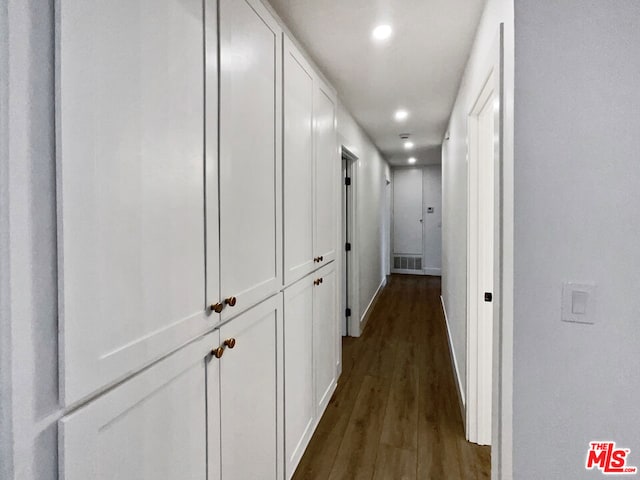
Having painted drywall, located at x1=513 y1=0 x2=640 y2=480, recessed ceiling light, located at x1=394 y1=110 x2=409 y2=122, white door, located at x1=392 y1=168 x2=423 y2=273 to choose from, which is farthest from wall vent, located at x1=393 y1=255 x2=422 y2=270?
painted drywall, located at x1=513 y1=0 x2=640 y2=480

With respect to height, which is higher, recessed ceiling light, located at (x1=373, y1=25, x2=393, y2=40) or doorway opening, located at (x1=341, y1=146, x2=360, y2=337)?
recessed ceiling light, located at (x1=373, y1=25, x2=393, y2=40)

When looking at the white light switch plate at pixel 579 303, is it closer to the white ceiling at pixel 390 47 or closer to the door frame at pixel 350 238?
the white ceiling at pixel 390 47

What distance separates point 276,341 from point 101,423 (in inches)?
38.6

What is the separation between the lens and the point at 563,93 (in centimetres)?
109

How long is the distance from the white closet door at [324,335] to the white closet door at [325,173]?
0.18m

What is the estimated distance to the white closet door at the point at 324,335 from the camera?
7.74 ft

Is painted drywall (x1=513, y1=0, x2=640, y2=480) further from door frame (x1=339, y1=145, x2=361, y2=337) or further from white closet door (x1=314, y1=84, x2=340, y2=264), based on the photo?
door frame (x1=339, y1=145, x2=361, y2=337)

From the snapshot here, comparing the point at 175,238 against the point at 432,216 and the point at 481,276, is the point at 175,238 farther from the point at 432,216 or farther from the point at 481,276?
the point at 432,216

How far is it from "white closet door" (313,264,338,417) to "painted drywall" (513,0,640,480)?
54.6 inches

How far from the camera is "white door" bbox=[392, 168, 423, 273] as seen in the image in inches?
313

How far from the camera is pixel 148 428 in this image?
87 centimetres

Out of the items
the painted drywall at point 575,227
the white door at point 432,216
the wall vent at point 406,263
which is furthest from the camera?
the wall vent at point 406,263

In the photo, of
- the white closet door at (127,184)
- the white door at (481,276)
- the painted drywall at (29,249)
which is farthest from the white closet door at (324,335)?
the painted drywall at (29,249)

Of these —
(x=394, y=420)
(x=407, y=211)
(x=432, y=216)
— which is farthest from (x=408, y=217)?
(x=394, y=420)
